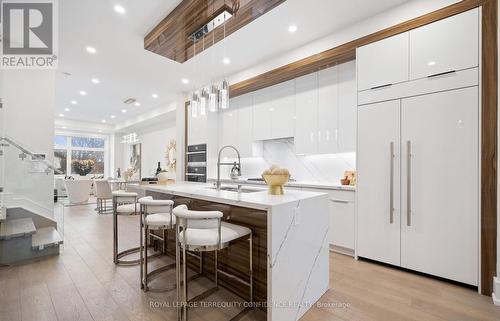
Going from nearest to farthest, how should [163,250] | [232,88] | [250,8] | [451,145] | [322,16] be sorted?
[451,145] → [250,8] → [322,16] → [163,250] → [232,88]

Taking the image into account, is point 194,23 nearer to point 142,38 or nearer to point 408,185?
point 142,38

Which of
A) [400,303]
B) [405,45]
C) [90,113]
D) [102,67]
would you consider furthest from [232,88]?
[90,113]

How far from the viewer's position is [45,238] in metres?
3.14

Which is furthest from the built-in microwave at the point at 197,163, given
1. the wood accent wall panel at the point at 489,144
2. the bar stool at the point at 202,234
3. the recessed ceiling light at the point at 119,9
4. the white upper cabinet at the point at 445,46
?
the wood accent wall panel at the point at 489,144

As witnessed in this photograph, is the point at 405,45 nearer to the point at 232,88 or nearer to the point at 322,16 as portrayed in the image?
the point at 322,16

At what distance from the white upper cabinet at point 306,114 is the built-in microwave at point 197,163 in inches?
89.1

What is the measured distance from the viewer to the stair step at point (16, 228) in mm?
2846

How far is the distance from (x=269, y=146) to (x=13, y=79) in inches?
165

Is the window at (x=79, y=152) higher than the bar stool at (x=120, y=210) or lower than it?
higher

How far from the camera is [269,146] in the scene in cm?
487

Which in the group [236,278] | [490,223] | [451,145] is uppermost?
[451,145]

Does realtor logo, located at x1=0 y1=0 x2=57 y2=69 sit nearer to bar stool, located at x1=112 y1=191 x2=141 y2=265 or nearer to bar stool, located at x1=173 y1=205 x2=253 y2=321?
bar stool, located at x1=112 y1=191 x2=141 y2=265

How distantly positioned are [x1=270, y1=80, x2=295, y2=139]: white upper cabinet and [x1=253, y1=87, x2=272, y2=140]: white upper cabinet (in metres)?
0.10

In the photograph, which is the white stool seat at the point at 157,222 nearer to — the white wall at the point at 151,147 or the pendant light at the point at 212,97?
the pendant light at the point at 212,97
